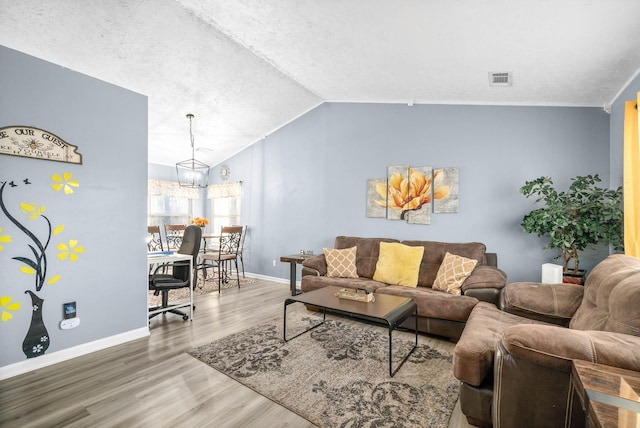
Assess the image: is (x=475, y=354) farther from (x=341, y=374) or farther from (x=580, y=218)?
(x=580, y=218)

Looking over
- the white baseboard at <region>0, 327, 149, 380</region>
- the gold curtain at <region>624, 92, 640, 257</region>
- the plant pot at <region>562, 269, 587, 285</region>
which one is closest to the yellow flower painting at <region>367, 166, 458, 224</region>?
the plant pot at <region>562, 269, 587, 285</region>

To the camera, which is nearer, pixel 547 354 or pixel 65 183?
pixel 547 354

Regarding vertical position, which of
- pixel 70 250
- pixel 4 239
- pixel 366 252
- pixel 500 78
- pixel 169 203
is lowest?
pixel 366 252

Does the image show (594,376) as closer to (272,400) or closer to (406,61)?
(272,400)

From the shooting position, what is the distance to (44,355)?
2.36 m

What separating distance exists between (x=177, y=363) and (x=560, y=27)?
4047 mm

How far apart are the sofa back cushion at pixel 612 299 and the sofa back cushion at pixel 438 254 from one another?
1.45m

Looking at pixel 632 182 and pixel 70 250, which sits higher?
pixel 632 182

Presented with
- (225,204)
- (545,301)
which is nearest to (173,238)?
(225,204)

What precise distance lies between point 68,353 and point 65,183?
145cm

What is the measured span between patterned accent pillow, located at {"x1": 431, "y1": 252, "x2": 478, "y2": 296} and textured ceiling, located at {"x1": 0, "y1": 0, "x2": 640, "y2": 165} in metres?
2.04

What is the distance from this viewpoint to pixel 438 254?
369 cm

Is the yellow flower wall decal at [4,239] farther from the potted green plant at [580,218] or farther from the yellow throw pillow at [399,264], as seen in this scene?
the potted green plant at [580,218]

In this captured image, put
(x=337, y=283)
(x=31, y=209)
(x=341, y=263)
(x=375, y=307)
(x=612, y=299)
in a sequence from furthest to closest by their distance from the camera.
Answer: (x=341, y=263) → (x=337, y=283) → (x=375, y=307) → (x=31, y=209) → (x=612, y=299)
